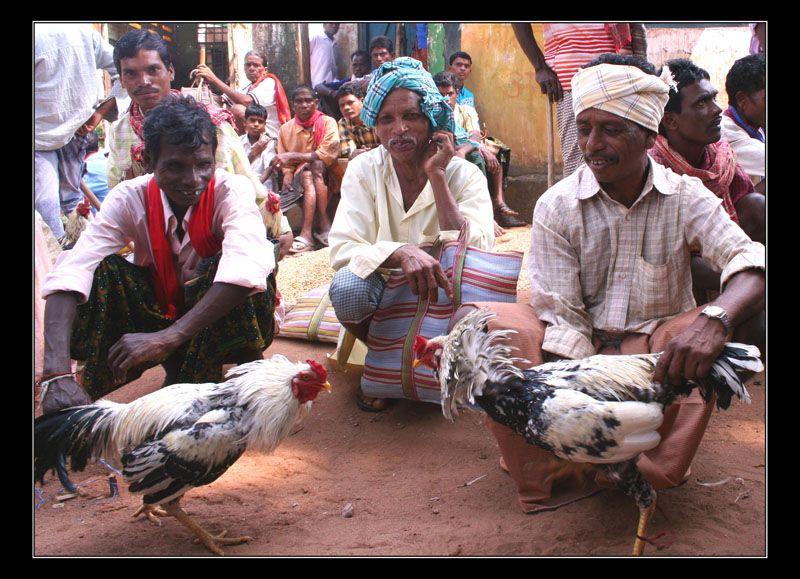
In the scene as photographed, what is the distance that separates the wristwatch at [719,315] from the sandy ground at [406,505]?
916 mm

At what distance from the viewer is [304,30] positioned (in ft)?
33.7

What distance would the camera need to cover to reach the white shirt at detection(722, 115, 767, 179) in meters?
4.92

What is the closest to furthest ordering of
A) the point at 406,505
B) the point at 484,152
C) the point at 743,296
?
1. the point at 743,296
2. the point at 406,505
3. the point at 484,152

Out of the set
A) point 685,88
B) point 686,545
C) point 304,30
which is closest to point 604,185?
point 685,88

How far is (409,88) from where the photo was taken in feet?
14.1

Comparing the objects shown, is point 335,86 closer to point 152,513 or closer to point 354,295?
point 354,295

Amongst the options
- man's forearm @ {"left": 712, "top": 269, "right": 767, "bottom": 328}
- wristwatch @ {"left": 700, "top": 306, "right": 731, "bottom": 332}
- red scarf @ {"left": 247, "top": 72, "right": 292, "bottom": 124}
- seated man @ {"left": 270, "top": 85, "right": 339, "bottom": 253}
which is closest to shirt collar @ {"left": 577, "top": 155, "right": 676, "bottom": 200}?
man's forearm @ {"left": 712, "top": 269, "right": 767, "bottom": 328}

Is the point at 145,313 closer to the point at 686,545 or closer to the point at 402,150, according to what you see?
the point at 402,150

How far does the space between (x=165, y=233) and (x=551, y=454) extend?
240 cm

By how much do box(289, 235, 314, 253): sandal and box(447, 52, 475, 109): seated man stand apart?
265 cm

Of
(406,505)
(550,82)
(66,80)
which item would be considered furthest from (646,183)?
(66,80)

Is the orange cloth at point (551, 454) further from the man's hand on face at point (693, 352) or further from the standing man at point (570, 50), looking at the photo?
the standing man at point (570, 50)

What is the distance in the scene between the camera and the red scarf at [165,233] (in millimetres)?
3963

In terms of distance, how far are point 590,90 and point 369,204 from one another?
5.66ft
